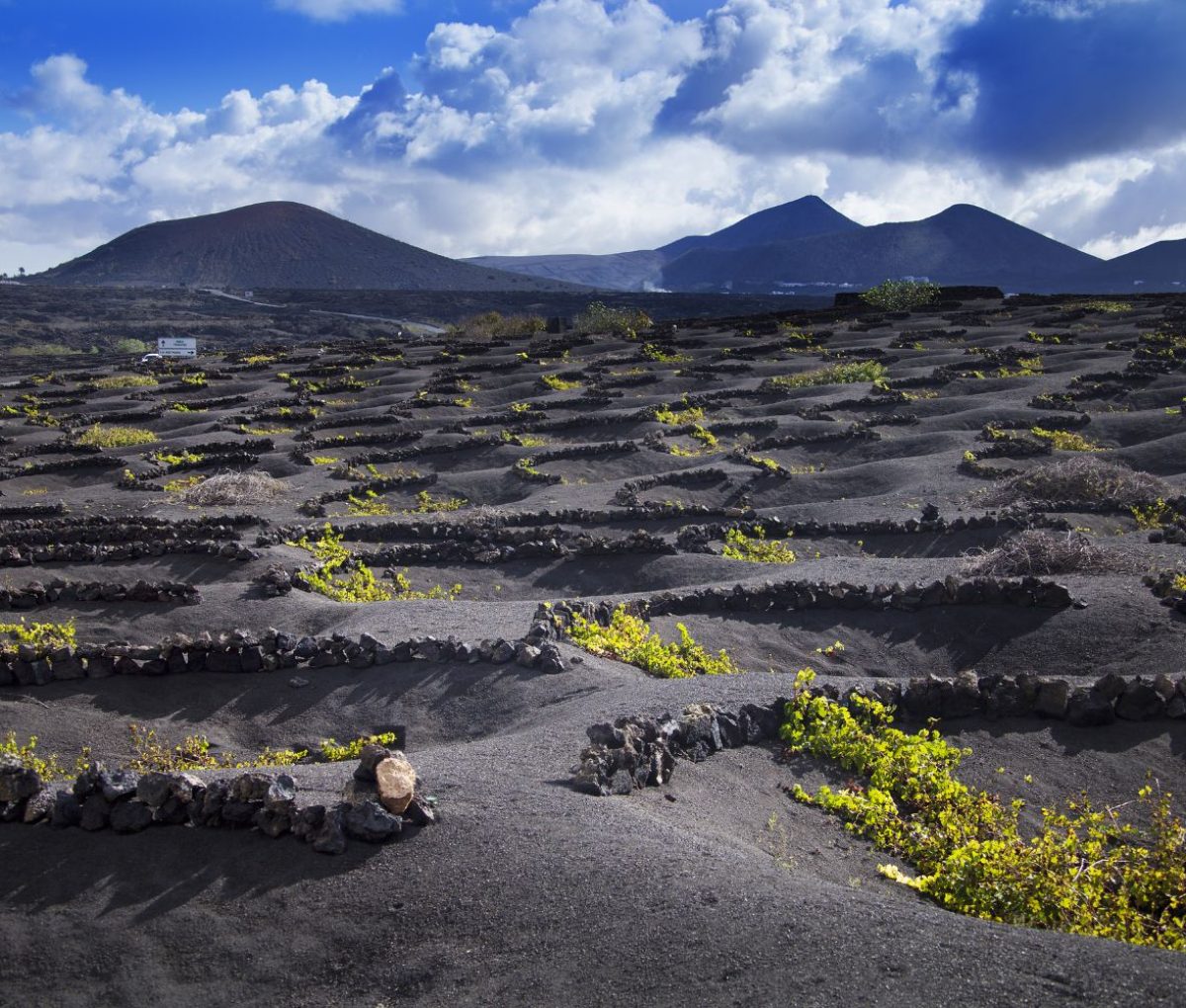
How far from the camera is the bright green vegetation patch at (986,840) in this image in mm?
4145

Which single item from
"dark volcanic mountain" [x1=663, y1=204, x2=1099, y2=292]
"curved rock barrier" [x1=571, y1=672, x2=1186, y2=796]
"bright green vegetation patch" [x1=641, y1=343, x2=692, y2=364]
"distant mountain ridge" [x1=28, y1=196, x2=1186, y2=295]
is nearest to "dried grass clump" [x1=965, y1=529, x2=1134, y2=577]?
"curved rock barrier" [x1=571, y1=672, x2=1186, y2=796]

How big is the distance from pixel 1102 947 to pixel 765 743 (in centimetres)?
256

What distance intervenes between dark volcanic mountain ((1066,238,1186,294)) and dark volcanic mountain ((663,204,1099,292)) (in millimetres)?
5525

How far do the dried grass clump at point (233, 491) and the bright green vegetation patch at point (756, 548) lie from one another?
7955 millimetres

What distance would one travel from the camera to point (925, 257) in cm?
18175

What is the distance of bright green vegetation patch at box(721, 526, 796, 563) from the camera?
11.9 metres

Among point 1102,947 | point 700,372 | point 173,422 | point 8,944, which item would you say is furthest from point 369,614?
point 700,372

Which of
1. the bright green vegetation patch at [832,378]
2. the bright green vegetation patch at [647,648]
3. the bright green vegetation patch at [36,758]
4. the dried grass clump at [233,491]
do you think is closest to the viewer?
the bright green vegetation patch at [36,758]

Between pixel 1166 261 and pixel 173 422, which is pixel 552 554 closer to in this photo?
pixel 173 422

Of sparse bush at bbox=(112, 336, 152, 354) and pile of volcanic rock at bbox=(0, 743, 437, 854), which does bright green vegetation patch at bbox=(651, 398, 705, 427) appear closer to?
pile of volcanic rock at bbox=(0, 743, 437, 854)

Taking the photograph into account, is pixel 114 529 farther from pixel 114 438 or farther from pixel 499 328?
→ pixel 499 328

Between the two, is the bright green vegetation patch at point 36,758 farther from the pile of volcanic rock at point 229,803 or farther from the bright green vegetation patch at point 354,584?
the bright green vegetation patch at point 354,584

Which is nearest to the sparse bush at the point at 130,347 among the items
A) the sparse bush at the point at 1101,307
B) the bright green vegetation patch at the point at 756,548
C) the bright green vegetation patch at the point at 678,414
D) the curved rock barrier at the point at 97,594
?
the bright green vegetation patch at the point at 678,414

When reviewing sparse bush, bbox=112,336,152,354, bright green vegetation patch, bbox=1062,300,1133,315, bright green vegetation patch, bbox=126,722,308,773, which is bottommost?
bright green vegetation patch, bbox=126,722,308,773
